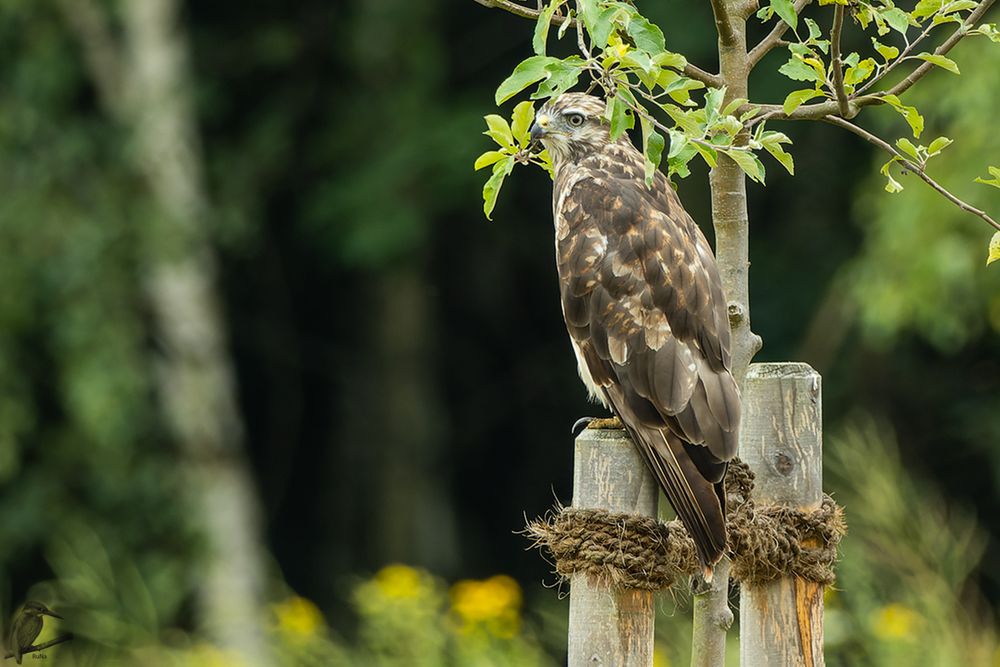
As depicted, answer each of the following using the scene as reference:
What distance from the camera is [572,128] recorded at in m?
4.44

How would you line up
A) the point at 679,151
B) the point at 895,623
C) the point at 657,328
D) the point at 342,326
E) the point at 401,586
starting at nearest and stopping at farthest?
the point at 679,151, the point at 657,328, the point at 895,623, the point at 401,586, the point at 342,326

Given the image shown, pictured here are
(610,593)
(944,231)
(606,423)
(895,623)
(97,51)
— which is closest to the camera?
(610,593)

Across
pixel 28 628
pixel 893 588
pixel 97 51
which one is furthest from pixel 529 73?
pixel 97 51

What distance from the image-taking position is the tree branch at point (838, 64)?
2970mm

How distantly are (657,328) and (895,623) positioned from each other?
2.05 metres

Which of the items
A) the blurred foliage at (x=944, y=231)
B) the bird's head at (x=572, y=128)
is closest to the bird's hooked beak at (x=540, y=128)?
the bird's head at (x=572, y=128)

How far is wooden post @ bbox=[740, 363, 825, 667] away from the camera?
3256mm

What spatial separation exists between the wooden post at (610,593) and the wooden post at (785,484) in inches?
10.2

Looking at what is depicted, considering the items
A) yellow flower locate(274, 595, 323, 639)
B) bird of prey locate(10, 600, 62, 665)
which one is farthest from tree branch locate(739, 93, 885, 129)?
yellow flower locate(274, 595, 323, 639)

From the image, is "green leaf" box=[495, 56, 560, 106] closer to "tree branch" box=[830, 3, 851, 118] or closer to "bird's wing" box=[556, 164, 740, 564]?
"tree branch" box=[830, 3, 851, 118]

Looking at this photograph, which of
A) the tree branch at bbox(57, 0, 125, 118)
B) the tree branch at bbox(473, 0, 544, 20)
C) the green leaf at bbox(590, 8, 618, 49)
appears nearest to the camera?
the green leaf at bbox(590, 8, 618, 49)

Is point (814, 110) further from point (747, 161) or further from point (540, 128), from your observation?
point (540, 128)

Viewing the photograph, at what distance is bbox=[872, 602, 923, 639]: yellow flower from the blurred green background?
0.31 meters

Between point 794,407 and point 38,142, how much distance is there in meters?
6.88
